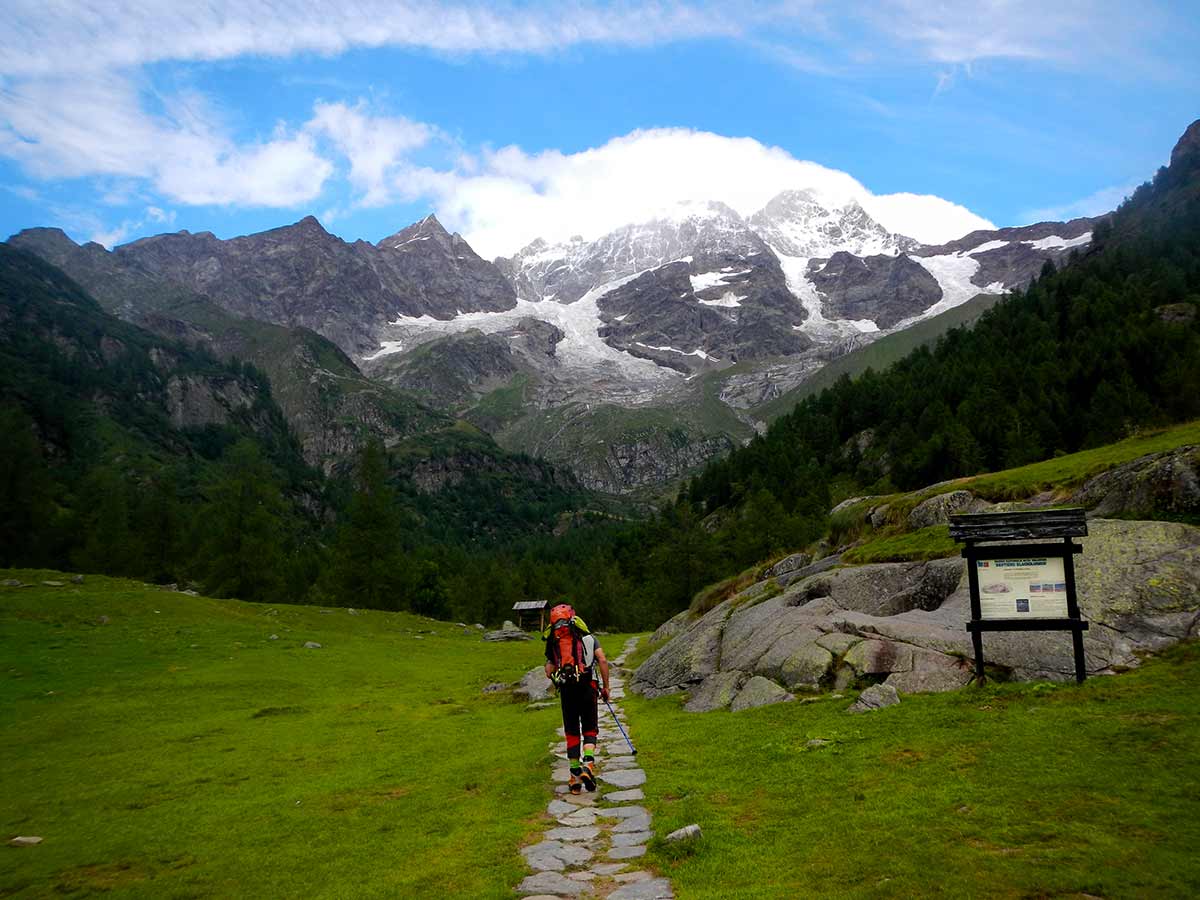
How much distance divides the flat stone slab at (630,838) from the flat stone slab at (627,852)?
0.17m

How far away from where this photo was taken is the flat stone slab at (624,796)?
48.0ft

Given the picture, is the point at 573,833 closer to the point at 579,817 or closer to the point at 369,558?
the point at 579,817

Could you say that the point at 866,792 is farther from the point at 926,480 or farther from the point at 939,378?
the point at 939,378

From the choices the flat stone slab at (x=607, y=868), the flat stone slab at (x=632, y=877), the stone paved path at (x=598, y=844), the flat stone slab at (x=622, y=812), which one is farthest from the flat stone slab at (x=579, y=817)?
the flat stone slab at (x=632, y=877)

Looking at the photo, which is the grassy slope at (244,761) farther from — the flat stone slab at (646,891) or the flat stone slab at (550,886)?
the flat stone slab at (646,891)

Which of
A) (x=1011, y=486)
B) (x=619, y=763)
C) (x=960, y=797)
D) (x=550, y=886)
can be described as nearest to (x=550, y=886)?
(x=550, y=886)

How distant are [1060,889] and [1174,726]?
→ 6630 mm

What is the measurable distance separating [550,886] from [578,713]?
6.05 metres

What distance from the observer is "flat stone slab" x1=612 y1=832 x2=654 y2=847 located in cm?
1198

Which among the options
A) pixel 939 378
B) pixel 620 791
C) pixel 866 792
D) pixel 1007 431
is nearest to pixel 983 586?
pixel 866 792

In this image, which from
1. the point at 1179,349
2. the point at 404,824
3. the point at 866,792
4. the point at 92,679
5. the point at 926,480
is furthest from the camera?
the point at 926,480

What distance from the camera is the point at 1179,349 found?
9850 centimetres

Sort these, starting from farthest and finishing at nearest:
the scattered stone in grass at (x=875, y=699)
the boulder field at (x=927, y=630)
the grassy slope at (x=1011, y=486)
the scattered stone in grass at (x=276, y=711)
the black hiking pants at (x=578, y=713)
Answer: the scattered stone in grass at (x=276, y=711)
the grassy slope at (x=1011, y=486)
the boulder field at (x=927, y=630)
the scattered stone in grass at (x=875, y=699)
the black hiking pants at (x=578, y=713)

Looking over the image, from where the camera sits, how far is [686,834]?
11.2 m
